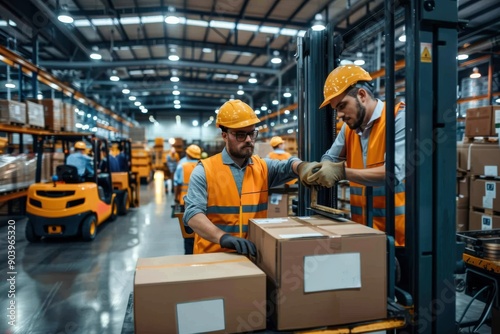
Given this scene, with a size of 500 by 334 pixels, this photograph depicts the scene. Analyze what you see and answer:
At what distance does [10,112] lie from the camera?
729cm

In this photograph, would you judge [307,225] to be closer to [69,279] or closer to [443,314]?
[443,314]

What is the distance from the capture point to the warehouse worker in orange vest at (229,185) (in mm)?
2363

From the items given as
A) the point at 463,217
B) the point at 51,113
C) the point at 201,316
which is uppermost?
the point at 51,113

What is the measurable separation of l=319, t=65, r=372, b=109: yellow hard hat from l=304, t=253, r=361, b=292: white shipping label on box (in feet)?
3.52

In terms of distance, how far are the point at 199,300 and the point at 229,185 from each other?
103 centimetres

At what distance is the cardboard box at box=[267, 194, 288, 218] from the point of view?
684cm

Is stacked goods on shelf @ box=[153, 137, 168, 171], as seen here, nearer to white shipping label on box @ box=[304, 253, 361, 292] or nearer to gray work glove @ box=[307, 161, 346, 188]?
→ gray work glove @ box=[307, 161, 346, 188]

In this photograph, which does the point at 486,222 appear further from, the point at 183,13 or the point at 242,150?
the point at 183,13

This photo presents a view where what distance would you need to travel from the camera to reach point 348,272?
158 centimetres

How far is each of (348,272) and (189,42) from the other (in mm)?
12953

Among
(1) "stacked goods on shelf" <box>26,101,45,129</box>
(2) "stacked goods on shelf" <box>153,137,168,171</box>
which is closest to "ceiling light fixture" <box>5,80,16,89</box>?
(1) "stacked goods on shelf" <box>26,101,45,129</box>

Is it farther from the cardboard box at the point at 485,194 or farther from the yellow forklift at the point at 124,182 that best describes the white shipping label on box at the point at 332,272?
the yellow forklift at the point at 124,182

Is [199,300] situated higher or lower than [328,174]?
lower

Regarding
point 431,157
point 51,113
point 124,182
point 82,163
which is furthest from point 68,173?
point 431,157
